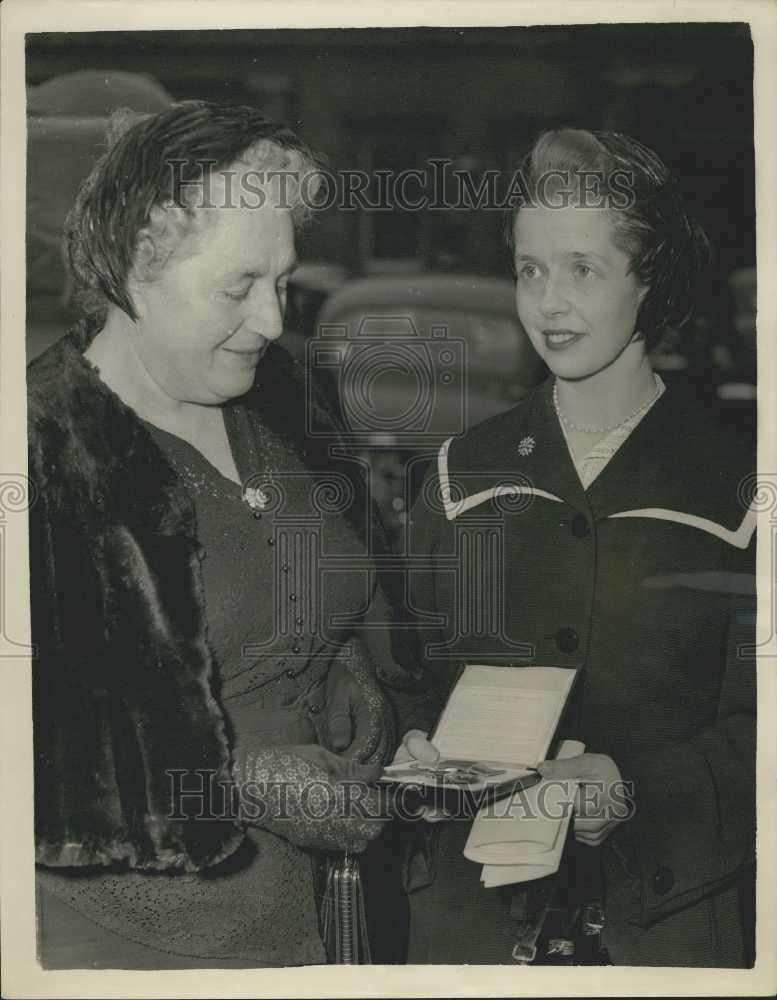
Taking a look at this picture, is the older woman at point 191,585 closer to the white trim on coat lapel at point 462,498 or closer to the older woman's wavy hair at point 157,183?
the older woman's wavy hair at point 157,183

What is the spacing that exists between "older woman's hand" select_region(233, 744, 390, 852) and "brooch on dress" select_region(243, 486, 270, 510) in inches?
20.8

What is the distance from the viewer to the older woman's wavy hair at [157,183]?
252 cm

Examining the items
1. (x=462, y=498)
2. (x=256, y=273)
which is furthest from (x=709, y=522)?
(x=256, y=273)

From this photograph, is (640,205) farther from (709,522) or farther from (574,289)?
(709,522)

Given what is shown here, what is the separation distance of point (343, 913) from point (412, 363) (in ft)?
3.99

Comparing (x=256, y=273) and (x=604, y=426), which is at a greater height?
(x=256, y=273)

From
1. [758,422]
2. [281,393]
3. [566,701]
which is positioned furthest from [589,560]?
Answer: [281,393]

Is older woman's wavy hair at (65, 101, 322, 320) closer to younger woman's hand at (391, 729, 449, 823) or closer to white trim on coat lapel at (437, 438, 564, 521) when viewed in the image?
white trim on coat lapel at (437, 438, 564, 521)

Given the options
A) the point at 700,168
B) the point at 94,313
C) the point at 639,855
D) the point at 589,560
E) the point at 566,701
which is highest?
A: the point at 700,168

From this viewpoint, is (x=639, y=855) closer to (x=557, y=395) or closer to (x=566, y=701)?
(x=566, y=701)

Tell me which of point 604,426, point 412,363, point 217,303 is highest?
point 217,303

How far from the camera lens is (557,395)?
261 centimetres

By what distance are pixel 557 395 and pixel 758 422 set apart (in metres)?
0.46

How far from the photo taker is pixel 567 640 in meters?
2.58
